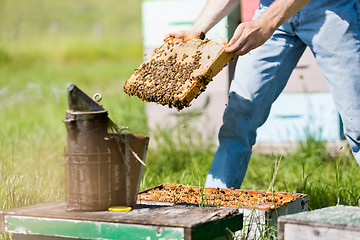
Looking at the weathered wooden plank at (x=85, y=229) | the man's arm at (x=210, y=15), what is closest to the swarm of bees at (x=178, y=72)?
the man's arm at (x=210, y=15)

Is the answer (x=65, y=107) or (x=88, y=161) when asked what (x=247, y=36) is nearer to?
(x=88, y=161)

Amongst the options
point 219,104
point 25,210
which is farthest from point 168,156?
point 25,210

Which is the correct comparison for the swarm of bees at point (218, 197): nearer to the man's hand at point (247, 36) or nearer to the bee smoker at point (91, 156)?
the bee smoker at point (91, 156)

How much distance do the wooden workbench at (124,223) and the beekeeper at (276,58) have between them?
0.72m

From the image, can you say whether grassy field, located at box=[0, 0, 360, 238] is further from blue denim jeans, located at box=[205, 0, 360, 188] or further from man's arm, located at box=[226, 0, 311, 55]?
man's arm, located at box=[226, 0, 311, 55]

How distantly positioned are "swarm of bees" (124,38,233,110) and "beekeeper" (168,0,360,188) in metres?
0.10

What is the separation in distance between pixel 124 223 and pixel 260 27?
0.98 meters

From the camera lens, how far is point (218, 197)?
2525mm

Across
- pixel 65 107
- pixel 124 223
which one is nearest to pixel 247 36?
pixel 124 223

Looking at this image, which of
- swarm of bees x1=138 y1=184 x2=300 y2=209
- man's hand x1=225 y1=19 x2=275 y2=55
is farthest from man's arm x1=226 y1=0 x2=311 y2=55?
swarm of bees x1=138 y1=184 x2=300 y2=209

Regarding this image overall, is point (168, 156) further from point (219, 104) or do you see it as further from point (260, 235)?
point (260, 235)

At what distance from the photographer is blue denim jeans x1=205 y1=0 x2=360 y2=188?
2.57 m

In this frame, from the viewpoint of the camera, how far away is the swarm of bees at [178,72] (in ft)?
7.83

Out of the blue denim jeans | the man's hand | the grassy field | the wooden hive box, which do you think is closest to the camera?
the wooden hive box
